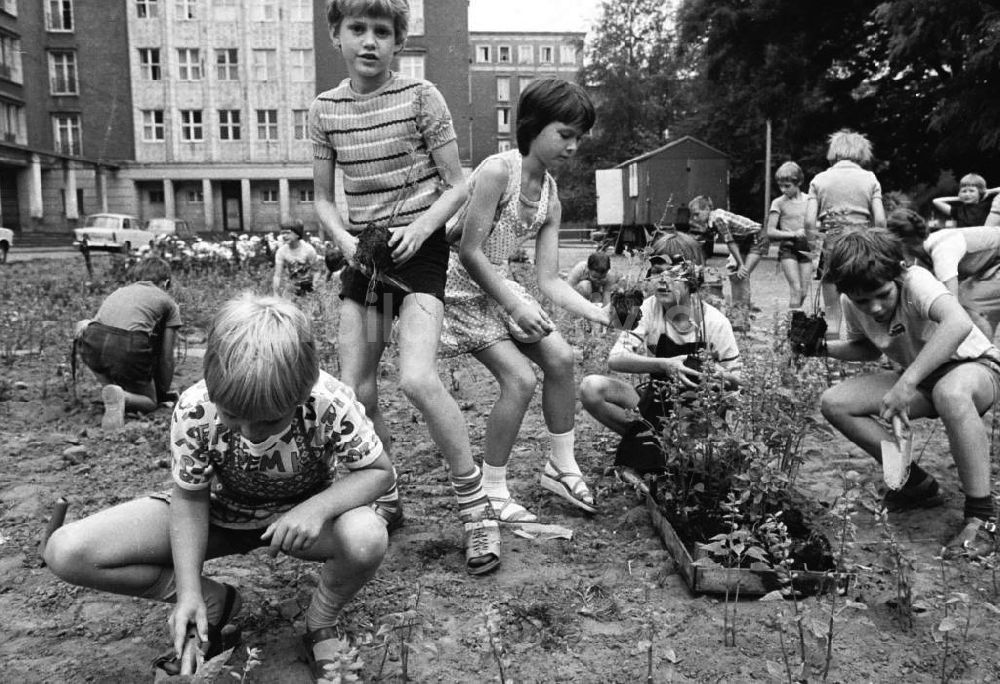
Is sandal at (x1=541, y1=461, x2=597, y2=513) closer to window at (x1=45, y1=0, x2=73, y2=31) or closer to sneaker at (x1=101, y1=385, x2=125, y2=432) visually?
sneaker at (x1=101, y1=385, x2=125, y2=432)

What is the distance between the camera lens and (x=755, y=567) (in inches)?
96.3

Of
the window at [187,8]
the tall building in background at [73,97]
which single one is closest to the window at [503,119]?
the window at [187,8]

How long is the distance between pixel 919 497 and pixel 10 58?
4293cm

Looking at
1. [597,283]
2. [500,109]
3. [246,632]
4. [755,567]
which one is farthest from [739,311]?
[500,109]

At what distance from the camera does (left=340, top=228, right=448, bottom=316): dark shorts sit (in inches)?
113

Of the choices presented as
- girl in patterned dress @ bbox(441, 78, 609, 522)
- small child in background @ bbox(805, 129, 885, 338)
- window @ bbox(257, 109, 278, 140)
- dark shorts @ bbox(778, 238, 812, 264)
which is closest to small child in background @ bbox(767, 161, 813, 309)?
dark shorts @ bbox(778, 238, 812, 264)

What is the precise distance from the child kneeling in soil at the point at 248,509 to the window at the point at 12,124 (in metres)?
41.2

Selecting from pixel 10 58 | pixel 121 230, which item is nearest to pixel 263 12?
pixel 10 58

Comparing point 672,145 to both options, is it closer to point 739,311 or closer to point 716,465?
point 739,311

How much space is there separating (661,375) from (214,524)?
1.92 m

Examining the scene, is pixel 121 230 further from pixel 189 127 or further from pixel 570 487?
pixel 570 487

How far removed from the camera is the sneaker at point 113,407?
4.70 m

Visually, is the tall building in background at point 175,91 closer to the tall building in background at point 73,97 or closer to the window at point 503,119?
the tall building in background at point 73,97

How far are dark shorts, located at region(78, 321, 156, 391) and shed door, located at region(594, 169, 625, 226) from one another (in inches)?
833
